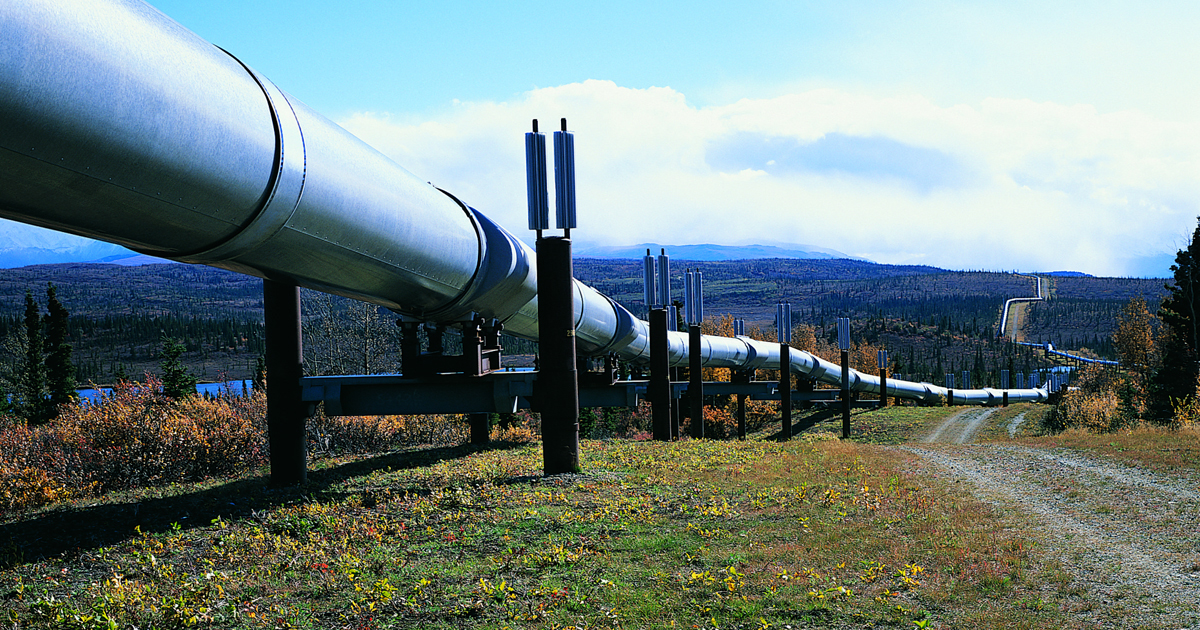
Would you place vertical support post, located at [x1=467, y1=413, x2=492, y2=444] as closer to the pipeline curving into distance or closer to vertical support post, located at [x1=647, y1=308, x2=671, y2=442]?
vertical support post, located at [x1=647, y1=308, x2=671, y2=442]

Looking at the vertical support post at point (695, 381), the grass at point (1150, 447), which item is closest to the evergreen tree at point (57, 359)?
the vertical support post at point (695, 381)

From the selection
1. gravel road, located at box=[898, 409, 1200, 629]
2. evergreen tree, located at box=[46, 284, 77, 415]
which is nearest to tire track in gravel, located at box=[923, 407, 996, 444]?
gravel road, located at box=[898, 409, 1200, 629]

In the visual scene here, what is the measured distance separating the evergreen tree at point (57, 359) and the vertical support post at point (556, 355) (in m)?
50.1

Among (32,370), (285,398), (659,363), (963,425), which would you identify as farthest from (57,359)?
(963,425)

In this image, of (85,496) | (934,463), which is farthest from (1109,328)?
(85,496)

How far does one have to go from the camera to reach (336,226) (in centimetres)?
765

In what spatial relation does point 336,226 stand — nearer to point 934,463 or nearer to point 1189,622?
point 1189,622

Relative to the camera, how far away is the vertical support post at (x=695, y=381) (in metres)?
23.7

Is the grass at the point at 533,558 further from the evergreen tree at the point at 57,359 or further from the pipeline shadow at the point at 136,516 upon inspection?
the evergreen tree at the point at 57,359

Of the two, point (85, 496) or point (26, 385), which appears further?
point (26, 385)

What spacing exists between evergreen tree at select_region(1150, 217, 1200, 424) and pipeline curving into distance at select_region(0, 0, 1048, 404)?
1398 inches

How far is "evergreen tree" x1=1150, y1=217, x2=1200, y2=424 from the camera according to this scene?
37516 mm

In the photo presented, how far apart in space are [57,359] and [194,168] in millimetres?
55667

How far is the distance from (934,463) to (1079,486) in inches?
152
